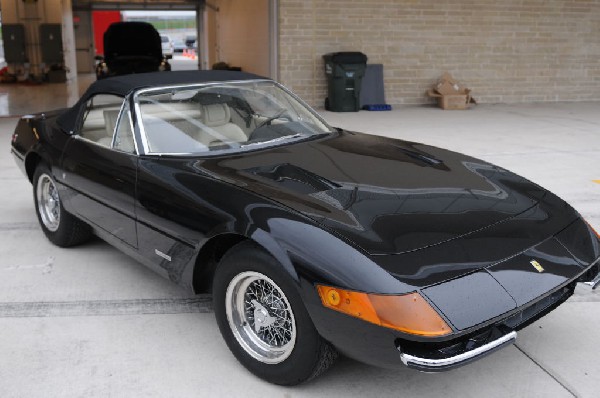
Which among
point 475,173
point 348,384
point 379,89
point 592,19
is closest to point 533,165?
point 475,173

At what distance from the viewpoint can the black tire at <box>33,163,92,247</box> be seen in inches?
167

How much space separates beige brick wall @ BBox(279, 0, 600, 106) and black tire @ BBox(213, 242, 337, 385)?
1131cm

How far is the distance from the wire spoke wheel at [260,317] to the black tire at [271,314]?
0.01 m

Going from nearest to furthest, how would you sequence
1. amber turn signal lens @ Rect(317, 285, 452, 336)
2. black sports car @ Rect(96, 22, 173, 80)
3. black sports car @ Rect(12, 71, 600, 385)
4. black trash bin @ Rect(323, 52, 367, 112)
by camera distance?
amber turn signal lens @ Rect(317, 285, 452, 336) < black sports car @ Rect(12, 71, 600, 385) < black trash bin @ Rect(323, 52, 367, 112) < black sports car @ Rect(96, 22, 173, 80)

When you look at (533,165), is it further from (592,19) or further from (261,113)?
(592,19)

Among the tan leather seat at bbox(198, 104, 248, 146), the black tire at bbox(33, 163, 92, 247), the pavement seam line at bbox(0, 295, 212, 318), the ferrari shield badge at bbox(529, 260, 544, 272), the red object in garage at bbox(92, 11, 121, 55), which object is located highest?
the red object in garage at bbox(92, 11, 121, 55)

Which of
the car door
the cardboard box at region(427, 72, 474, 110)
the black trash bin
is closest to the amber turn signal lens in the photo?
the car door

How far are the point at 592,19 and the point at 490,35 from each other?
9.43 ft

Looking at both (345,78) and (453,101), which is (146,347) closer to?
(345,78)

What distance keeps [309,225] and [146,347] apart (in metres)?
1.17

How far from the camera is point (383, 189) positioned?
2.91 m

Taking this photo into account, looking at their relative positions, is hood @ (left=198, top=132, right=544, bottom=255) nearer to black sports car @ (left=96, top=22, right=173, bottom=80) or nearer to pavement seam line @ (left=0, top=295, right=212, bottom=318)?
pavement seam line @ (left=0, top=295, right=212, bottom=318)

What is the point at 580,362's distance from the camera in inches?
114

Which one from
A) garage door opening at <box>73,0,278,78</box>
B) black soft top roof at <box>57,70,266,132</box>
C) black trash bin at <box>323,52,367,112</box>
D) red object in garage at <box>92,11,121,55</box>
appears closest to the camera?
black soft top roof at <box>57,70,266,132</box>
